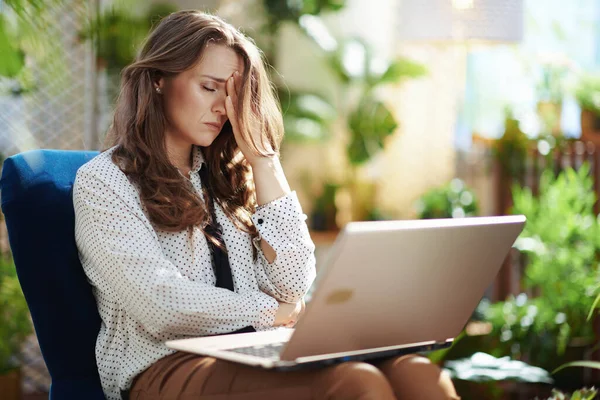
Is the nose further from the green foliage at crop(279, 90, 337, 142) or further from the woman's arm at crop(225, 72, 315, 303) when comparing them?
the green foliage at crop(279, 90, 337, 142)

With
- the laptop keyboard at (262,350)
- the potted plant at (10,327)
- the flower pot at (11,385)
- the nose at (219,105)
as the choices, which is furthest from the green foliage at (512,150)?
the laptop keyboard at (262,350)

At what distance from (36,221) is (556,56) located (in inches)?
164

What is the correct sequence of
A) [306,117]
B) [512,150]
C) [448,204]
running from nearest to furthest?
[512,150] → [448,204] → [306,117]

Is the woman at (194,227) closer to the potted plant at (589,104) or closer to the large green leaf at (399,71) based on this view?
the potted plant at (589,104)

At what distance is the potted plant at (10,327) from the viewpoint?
350 centimetres

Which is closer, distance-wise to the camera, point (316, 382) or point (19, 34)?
point (316, 382)

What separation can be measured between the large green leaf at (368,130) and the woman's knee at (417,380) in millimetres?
4350

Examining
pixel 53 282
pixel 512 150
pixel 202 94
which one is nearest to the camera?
pixel 53 282

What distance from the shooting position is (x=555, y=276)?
153 inches

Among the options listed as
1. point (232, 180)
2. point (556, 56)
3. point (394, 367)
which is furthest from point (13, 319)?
point (556, 56)

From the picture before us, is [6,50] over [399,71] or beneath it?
over

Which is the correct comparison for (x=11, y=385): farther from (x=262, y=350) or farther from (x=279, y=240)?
(x=262, y=350)

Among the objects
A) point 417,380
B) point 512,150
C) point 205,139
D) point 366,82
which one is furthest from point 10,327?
point 366,82

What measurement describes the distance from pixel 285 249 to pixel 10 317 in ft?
6.34
